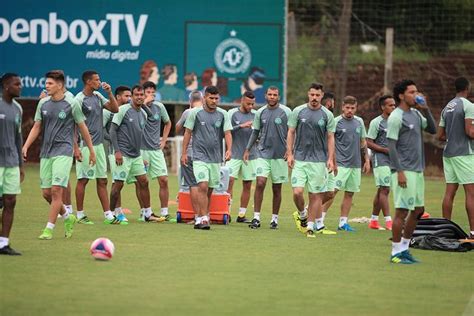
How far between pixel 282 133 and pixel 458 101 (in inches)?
132

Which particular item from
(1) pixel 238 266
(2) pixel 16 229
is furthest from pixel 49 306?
(2) pixel 16 229

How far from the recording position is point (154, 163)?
61.5 feet

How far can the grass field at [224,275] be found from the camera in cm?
1012

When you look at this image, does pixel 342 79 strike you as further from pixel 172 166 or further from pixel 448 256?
pixel 448 256

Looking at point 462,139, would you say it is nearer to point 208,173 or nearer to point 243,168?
point 208,173

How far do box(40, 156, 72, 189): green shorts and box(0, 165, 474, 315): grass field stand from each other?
827mm

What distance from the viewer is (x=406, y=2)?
35625mm

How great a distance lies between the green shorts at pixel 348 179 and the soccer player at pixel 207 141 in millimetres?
2098

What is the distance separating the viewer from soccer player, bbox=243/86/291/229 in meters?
17.8

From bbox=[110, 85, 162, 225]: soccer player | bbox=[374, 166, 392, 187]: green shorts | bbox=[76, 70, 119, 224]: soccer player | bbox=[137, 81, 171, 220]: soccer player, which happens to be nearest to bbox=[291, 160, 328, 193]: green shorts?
bbox=[374, 166, 392, 187]: green shorts

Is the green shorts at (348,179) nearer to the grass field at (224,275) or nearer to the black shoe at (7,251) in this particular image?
the grass field at (224,275)

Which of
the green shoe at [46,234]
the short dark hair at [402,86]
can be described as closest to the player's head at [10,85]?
the green shoe at [46,234]

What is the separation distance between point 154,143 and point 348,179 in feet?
11.7

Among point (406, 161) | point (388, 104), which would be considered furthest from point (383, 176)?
point (406, 161)
